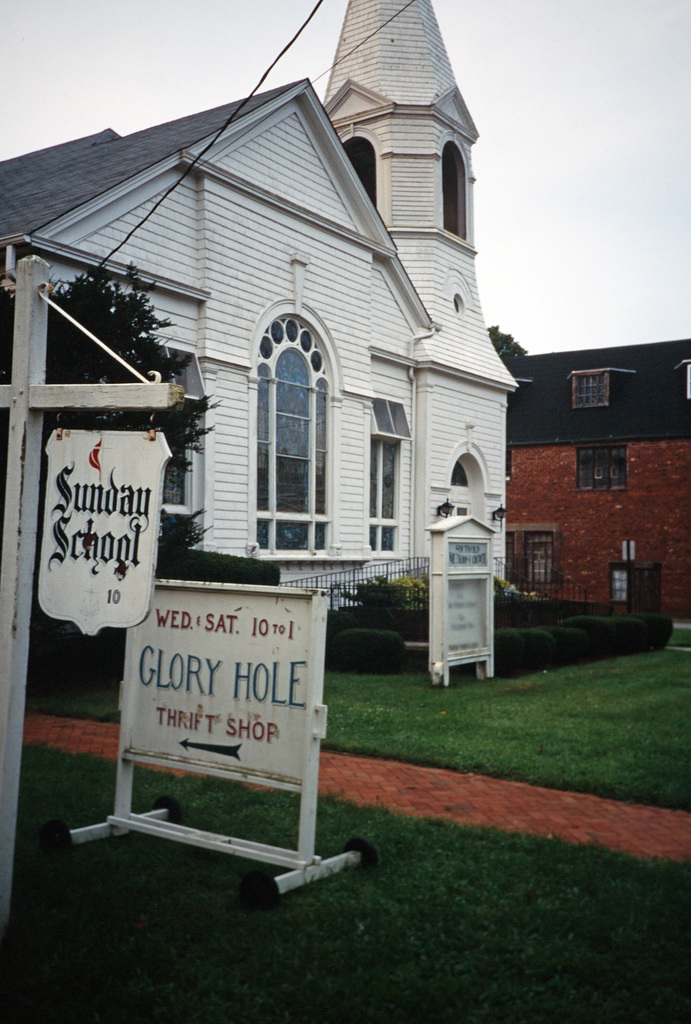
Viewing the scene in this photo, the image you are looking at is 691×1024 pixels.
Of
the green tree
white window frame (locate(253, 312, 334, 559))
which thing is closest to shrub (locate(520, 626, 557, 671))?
white window frame (locate(253, 312, 334, 559))

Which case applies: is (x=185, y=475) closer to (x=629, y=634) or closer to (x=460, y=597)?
(x=460, y=597)

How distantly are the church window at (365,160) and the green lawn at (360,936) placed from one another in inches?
801

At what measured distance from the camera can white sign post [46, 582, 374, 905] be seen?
14.6 ft

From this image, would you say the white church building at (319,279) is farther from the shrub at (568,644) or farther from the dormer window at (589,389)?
the dormer window at (589,389)

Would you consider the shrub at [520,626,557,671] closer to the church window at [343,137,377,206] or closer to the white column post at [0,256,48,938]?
the white column post at [0,256,48,938]

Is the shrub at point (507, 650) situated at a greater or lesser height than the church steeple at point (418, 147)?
lesser

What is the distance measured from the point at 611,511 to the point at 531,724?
26.2 metres

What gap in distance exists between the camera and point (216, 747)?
4734mm

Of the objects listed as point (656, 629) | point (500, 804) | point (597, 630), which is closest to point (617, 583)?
point (656, 629)

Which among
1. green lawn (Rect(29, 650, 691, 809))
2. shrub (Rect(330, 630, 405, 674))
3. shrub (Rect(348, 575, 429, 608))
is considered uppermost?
shrub (Rect(348, 575, 429, 608))

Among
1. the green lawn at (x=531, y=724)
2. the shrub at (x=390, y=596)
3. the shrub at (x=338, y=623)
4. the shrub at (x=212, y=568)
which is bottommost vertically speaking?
the green lawn at (x=531, y=724)

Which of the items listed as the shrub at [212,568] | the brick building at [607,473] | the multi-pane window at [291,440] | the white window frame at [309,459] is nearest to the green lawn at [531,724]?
the shrub at [212,568]

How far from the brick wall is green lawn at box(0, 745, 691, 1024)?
1143 inches

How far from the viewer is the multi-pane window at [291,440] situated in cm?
1666
